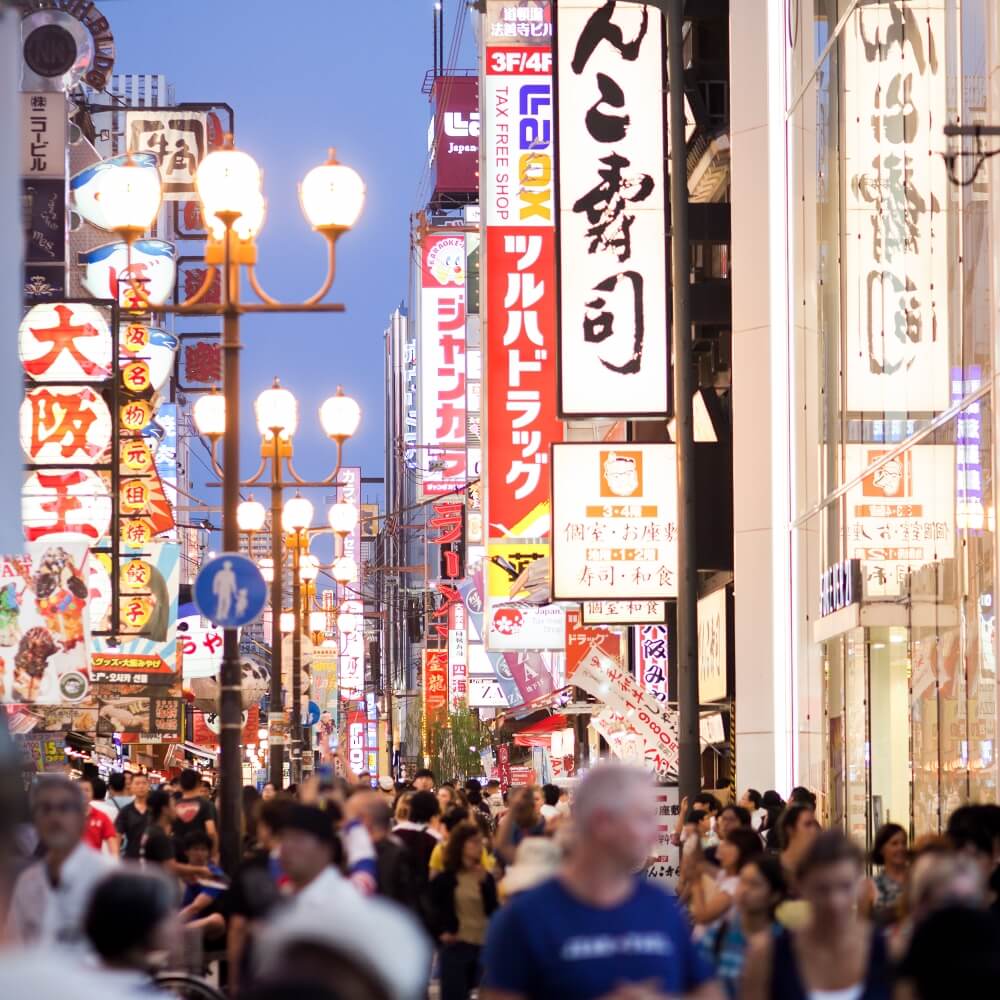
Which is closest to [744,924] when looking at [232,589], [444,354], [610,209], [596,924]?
[596,924]

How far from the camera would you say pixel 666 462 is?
27.5m

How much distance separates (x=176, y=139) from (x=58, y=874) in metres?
44.2

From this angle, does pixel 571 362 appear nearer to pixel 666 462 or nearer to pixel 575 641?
pixel 666 462

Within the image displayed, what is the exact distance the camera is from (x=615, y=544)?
89.5ft

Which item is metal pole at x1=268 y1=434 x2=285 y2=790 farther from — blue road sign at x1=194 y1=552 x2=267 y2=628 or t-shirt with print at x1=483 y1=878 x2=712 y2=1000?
t-shirt with print at x1=483 y1=878 x2=712 y2=1000

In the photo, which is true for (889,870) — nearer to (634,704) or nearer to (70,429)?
(634,704)

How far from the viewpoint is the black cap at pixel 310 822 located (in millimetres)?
8242

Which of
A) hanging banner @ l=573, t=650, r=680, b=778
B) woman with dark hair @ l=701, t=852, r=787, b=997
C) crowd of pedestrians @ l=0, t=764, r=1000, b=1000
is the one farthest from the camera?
hanging banner @ l=573, t=650, r=680, b=778

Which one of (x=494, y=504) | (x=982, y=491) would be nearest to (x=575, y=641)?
(x=494, y=504)

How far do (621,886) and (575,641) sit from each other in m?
34.9

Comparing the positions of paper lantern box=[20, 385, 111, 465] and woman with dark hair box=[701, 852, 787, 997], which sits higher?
paper lantern box=[20, 385, 111, 465]

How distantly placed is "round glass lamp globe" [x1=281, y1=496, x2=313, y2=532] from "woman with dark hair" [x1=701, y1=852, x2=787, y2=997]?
83.0 feet

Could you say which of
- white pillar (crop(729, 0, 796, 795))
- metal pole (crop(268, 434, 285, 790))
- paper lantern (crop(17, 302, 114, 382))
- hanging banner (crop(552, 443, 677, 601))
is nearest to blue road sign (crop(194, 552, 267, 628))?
metal pole (crop(268, 434, 285, 790))

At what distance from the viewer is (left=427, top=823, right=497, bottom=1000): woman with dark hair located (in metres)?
13.5
